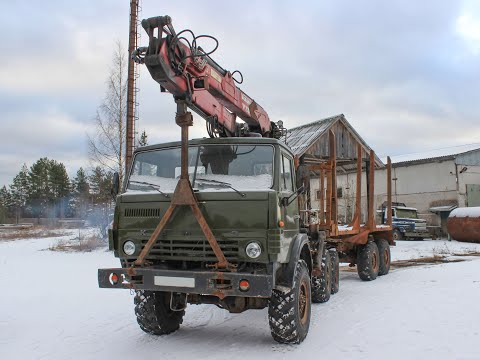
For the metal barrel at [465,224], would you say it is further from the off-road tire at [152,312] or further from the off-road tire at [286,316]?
the off-road tire at [152,312]

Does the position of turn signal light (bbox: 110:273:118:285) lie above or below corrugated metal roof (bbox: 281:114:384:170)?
below

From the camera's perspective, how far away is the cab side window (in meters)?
5.95

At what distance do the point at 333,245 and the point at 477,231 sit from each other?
14341mm

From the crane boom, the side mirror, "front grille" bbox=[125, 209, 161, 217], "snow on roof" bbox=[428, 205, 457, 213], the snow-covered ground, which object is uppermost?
the crane boom

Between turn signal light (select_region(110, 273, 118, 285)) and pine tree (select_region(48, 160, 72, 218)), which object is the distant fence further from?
turn signal light (select_region(110, 273, 118, 285))

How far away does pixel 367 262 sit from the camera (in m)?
11.1

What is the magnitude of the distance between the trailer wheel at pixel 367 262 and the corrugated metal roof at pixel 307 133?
10.3 meters

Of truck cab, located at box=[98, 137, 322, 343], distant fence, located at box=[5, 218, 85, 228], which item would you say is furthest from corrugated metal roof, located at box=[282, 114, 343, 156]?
distant fence, located at box=[5, 218, 85, 228]

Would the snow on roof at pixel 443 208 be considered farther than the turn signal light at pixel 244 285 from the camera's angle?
Yes

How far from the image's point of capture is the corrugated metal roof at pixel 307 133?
22281mm

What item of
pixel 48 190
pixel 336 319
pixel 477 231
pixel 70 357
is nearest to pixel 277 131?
pixel 336 319

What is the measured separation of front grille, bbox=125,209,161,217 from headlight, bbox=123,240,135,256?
34cm

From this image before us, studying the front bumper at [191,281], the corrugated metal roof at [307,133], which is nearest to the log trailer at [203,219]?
the front bumper at [191,281]

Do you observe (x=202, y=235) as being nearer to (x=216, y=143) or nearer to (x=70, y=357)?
(x=216, y=143)
